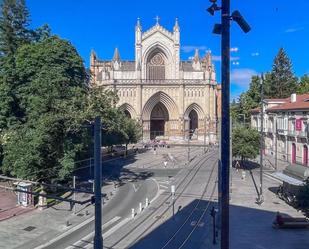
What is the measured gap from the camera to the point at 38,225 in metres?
26.7

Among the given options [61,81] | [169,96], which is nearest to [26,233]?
[61,81]

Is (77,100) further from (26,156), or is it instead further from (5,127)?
(5,127)

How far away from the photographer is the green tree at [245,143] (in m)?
46.5

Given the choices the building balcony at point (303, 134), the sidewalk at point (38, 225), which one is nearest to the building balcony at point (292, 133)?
the building balcony at point (303, 134)

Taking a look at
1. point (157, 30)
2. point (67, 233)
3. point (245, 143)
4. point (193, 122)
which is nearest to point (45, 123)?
point (67, 233)

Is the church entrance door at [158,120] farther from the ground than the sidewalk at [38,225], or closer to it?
farther from the ground

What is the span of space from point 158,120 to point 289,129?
139 feet

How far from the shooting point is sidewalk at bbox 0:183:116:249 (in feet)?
76.3

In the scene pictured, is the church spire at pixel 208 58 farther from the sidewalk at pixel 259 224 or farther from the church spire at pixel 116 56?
the sidewalk at pixel 259 224

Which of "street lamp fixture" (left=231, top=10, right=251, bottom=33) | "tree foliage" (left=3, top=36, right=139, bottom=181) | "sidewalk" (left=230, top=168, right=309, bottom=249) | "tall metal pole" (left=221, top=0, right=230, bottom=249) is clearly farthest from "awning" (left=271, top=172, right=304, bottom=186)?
"street lamp fixture" (left=231, top=10, right=251, bottom=33)

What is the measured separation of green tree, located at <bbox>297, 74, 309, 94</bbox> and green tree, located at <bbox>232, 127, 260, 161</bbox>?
38.2m

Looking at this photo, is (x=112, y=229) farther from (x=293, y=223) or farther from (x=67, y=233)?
(x=293, y=223)

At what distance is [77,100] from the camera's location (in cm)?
3566

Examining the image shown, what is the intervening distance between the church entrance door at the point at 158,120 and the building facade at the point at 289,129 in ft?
98.9
